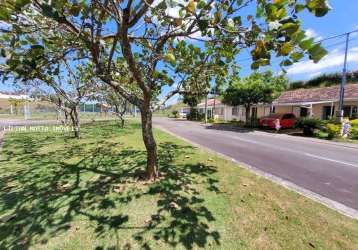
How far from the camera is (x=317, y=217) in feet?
11.2

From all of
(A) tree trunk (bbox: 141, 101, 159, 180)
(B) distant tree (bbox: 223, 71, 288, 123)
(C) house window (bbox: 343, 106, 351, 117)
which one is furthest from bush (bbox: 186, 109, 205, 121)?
(A) tree trunk (bbox: 141, 101, 159, 180)

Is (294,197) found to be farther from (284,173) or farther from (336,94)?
(336,94)

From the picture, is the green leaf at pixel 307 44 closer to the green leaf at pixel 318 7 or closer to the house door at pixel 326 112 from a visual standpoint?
the green leaf at pixel 318 7

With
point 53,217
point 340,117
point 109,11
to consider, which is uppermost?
point 109,11

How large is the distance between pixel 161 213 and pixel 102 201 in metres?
1.24

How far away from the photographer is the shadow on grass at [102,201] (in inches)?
115

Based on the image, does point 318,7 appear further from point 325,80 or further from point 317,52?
point 325,80

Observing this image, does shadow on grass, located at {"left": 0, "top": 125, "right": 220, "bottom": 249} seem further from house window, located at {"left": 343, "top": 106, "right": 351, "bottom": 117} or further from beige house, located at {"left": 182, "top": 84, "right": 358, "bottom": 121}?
house window, located at {"left": 343, "top": 106, "right": 351, "bottom": 117}

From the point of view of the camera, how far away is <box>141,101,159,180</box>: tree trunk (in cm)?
465

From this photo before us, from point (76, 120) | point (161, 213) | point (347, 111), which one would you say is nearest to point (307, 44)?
point (161, 213)

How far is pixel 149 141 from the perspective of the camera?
15.9ft

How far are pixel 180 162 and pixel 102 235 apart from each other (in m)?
3.90

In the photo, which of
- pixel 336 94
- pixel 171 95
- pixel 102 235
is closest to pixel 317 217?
pixel 102 235

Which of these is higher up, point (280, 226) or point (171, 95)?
point (171, 95)
